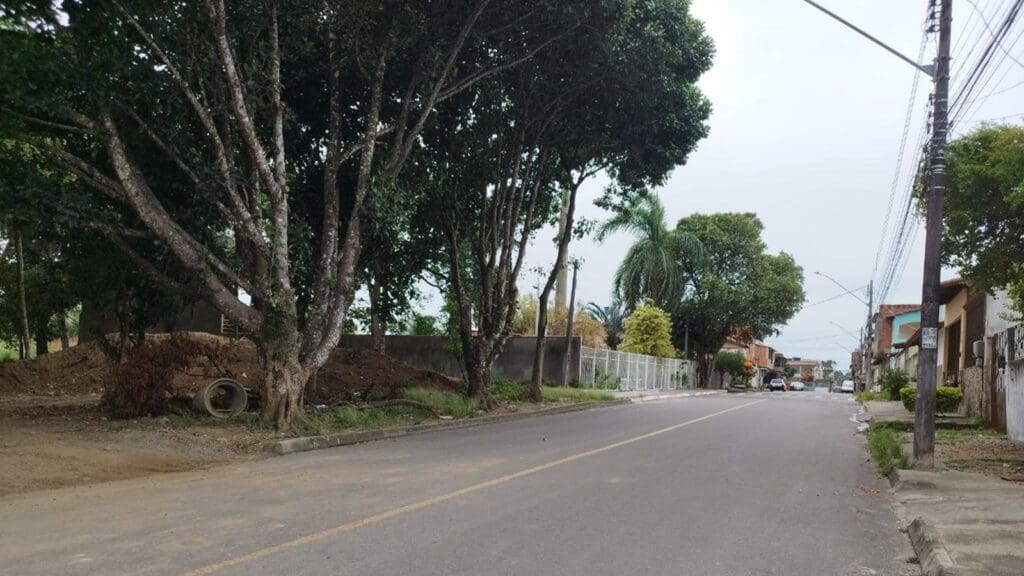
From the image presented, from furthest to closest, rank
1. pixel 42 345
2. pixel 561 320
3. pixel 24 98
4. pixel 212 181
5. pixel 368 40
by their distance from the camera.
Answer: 1. pixel 561 320
2. pixel 42 345
3. pixel 368 40
4. pixel 212 181
5. pixel 24 98

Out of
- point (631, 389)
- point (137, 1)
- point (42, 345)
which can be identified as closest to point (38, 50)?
point (137, 1)

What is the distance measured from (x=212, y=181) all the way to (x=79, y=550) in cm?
819

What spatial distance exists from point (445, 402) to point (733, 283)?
40244 mm

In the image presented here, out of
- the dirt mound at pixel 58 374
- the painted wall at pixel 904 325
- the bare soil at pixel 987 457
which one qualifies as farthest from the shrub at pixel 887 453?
the painted wall at pixel 904 325

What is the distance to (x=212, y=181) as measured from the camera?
1282cm

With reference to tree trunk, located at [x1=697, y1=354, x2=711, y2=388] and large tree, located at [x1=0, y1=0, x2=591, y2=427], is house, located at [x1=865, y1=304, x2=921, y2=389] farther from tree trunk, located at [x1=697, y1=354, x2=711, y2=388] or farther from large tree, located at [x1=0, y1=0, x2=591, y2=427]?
large tree, located at [x1=0, y1=0, x2=591, y2=427]

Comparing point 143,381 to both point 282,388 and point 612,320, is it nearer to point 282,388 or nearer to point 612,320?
point 282,388

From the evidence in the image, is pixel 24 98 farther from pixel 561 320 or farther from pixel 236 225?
pixel 561 320

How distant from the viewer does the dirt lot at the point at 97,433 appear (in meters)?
9.40

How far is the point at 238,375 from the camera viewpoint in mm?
20562

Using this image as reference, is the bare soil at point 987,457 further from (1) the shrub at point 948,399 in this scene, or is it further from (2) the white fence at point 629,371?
(2) the white fence at point 629,371

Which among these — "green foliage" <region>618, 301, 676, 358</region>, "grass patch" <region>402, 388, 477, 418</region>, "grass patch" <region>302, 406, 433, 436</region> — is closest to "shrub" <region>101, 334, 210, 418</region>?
"grass patch" <region>302, 406, 433, 436</region>

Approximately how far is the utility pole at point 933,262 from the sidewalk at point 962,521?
23.7 inches

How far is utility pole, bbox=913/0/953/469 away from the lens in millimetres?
11219
